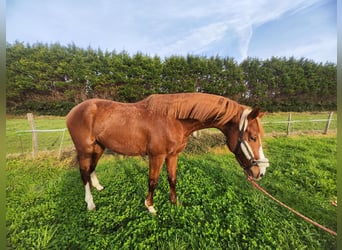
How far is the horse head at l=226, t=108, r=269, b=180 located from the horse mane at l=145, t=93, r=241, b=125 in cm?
17

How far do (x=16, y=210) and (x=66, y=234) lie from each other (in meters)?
1.20

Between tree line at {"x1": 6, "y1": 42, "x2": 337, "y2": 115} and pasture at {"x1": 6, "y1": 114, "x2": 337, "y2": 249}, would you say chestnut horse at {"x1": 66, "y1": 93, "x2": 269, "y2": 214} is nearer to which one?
pasture at {"x1": 6, "y1": 114, "x2": 337, "y2": 249}

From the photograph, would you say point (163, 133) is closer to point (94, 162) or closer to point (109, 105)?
point (109, 105)

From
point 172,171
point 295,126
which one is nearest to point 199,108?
point 172,171

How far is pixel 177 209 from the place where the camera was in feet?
7.07

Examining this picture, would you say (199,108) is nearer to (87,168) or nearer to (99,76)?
(87,168)

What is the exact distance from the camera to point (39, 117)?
5836 millimetres

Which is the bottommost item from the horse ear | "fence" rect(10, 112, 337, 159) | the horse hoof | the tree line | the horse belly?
the horse hoof

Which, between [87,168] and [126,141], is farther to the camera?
[87,168]

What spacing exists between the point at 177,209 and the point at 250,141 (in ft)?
4.81

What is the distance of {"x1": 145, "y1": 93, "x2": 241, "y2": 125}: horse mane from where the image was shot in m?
1.95

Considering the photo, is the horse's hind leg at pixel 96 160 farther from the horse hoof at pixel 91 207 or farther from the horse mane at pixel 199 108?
the horse mane at pixel 199 108

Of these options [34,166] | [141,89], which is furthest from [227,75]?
[34,166]

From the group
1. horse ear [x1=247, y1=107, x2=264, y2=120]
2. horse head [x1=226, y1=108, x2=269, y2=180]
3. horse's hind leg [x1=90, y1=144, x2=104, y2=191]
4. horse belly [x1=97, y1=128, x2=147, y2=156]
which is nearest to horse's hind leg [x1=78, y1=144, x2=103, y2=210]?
horse's hind leg [x1=90, y1=144, x2=104, y2=191]
